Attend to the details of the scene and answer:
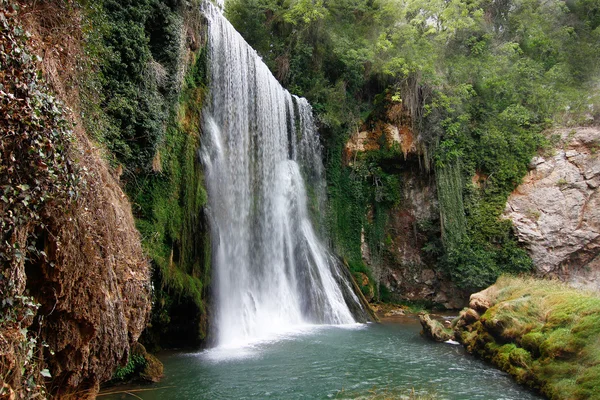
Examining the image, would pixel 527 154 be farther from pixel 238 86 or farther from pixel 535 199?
pixel 238 86

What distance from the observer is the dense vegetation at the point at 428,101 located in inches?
712

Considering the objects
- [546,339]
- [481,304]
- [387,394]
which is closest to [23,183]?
[387,394]

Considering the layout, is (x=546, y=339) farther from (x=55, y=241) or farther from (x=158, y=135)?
(x=158, y=135)

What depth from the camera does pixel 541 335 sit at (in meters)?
7.90

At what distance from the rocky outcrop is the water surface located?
361 inches

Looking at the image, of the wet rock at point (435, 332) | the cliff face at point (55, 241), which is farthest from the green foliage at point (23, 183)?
the wet rock at point (435, 332)

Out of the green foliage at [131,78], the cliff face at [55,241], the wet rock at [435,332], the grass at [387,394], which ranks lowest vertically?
the grass at [387,394]

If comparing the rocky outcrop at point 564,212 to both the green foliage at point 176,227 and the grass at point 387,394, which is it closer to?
the grass at point 387,394

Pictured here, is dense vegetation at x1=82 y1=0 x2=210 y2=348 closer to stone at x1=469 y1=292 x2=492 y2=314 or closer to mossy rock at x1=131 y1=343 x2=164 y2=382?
mossy rock at x1=131 y1=343 x2=164 y2=382

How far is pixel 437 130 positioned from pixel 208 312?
529 inches

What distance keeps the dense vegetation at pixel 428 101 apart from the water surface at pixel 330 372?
783 centimetres

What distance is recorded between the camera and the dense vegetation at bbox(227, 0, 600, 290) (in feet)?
59.4

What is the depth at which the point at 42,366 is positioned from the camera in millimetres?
4180

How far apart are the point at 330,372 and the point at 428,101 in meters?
15.0
